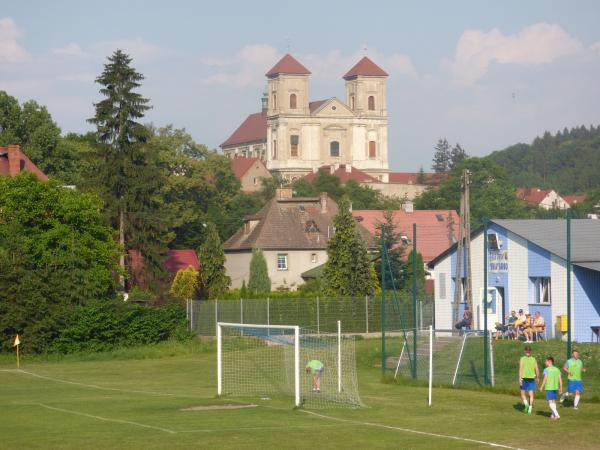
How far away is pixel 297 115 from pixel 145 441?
590 ft

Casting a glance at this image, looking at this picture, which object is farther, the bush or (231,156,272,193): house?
(231,156,272,193): house

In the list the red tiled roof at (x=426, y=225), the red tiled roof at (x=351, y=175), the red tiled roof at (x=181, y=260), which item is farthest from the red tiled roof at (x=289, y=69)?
the red tiled roof at (x=181, y=260)

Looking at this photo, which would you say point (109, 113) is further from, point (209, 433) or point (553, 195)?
point (553, 195)

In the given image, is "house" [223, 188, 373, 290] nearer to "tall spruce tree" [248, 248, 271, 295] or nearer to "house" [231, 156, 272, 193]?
"tall spruce tree" [248, 248, 271, 295]

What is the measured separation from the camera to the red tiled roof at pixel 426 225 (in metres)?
97.6

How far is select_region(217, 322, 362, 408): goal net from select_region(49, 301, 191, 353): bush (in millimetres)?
12565

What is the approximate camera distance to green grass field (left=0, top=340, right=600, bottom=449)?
19703 mm

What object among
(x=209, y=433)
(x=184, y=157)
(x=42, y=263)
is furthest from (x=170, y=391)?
(x=184, y=157)

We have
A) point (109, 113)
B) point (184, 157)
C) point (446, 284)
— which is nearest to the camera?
point (446, 284)

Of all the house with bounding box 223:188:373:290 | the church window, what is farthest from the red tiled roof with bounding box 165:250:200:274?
the church window

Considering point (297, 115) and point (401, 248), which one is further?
point (297, 115)

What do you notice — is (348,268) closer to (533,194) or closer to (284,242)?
(284,242)

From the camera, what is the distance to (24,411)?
26203mm

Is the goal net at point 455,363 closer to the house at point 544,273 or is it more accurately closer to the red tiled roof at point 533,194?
the house at point 544,273
